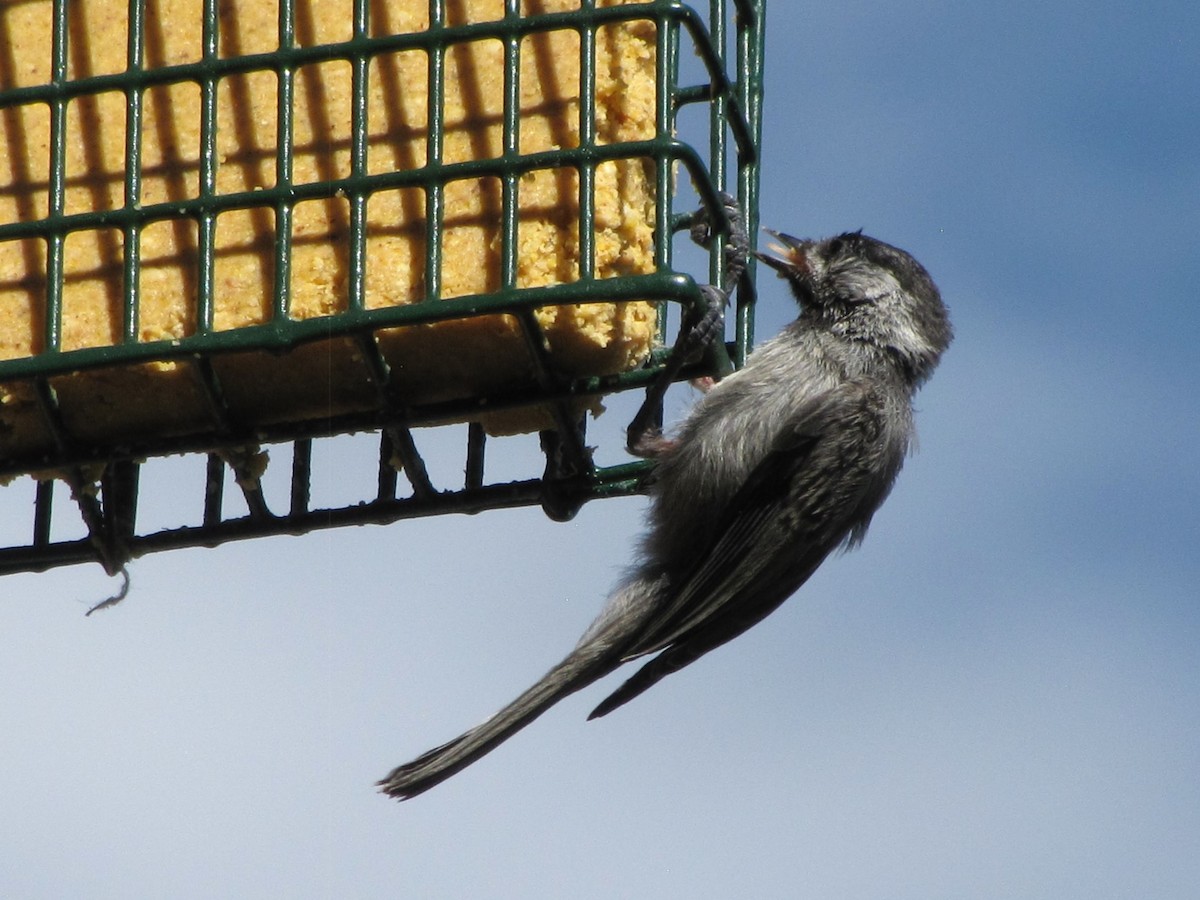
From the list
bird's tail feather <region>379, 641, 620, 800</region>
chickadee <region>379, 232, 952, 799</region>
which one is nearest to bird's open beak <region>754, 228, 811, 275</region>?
chickadee <region>379, 232, 952, 799</region>

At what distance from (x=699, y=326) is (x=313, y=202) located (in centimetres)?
79

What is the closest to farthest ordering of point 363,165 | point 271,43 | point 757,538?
1. point 363,165
2. point 271,43
3. point 757,538

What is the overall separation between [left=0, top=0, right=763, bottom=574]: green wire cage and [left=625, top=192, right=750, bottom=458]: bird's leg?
4 cm

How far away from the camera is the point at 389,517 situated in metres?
3.51

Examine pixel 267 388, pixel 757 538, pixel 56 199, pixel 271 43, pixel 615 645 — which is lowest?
pixel 615 645

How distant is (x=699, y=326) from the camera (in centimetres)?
297

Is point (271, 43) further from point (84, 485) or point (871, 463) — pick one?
point (871, 463)

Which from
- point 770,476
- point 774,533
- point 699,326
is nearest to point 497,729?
point 774,533

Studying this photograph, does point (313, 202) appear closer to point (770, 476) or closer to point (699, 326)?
point (699, 326)

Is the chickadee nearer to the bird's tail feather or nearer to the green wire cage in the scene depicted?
the bird's tail feather

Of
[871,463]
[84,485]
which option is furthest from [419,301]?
[871,463]

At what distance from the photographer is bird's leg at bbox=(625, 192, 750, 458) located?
297 centimetres

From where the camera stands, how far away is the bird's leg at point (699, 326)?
2.97 meters

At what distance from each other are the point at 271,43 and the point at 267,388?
682mm
